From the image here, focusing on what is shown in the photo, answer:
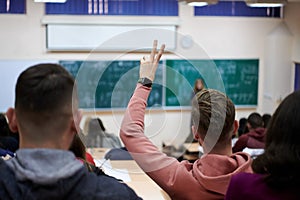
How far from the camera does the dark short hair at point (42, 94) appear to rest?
3.22 ft

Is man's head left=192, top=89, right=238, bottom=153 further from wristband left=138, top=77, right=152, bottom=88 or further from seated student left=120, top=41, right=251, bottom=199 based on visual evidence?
wristband left=138, top=77, right=152, bottom=88

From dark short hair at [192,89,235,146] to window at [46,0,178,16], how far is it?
4843mm

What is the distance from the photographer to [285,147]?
107 cm

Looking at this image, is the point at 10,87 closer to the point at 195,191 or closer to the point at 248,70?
the point at 248,70

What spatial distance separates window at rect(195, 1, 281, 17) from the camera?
6.45m

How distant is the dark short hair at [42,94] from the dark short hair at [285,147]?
0.52 meters

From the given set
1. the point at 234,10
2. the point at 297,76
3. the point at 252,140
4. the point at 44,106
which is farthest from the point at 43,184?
the point at 297,76

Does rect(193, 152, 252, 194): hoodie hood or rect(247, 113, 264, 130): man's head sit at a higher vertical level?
rect(193, 152, 252, 194): hoodie hood

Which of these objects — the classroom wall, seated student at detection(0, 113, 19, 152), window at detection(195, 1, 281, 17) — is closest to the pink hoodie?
seated student at detection(0, 113, 19, 152)

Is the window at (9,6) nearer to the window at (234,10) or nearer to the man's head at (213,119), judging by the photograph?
the window at (234,10)

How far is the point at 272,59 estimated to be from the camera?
259 inches

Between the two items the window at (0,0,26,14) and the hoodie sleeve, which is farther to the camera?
the window at (0,0,26,14)

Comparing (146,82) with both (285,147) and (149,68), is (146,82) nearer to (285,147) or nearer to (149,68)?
(149,68)

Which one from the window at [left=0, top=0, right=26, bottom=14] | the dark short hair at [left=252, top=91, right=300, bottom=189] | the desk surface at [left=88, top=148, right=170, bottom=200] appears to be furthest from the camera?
the window at [left=0, top=0, right=26, bottom=14]
